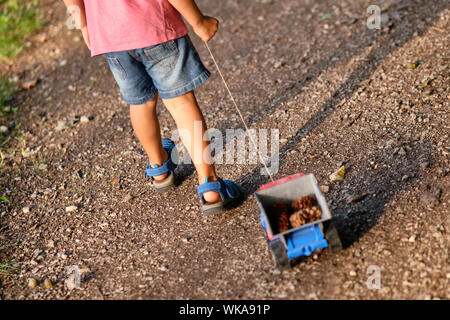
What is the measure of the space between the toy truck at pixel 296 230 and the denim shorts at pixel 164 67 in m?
0.70

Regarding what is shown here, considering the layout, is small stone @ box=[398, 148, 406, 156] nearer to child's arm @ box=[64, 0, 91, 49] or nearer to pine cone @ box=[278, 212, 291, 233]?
pine cone @ box=[278, 212, 291, 233]

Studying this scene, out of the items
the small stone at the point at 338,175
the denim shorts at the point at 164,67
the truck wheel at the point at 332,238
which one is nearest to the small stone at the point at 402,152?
the small stone at the point at 338,175

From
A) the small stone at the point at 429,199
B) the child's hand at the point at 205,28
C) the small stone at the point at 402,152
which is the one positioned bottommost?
the small stone at the point at 402,152

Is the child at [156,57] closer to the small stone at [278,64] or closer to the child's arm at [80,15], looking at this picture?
the child's arm at [80,15]

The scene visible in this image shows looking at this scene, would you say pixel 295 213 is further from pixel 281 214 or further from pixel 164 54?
pixel 164 54

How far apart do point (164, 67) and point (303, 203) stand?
0.98m

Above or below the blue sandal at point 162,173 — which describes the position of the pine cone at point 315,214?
above

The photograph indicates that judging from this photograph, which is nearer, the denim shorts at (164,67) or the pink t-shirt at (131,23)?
the pink t-shirt at (131,23)

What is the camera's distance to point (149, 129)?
3137 millimetres

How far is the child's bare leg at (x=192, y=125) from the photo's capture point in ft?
9.36

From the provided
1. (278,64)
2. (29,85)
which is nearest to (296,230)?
(278,64)

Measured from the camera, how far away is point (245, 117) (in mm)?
3959

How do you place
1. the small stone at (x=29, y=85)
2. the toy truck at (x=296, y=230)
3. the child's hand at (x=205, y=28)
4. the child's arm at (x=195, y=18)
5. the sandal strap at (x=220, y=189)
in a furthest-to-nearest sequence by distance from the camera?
the small stone at (x=29, y=85) < the sandal strap at (x=220, y=189) < the child's hand at (x=205, y=28) < the child's arm at (x=195, y=18) < the toy truck at (x=296, y=230)

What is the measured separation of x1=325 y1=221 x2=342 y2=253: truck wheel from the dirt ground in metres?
0.06
